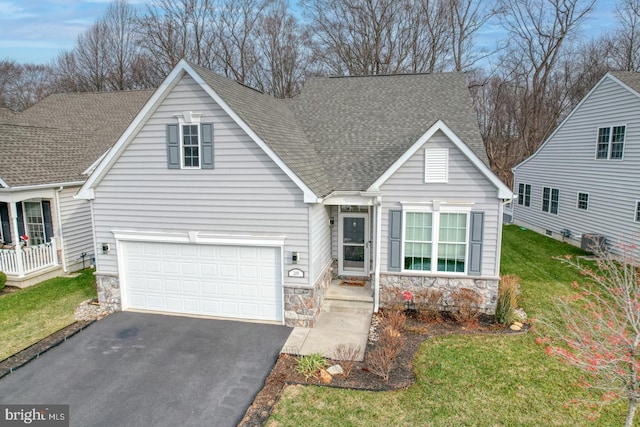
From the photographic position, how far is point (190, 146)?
32.3 feet

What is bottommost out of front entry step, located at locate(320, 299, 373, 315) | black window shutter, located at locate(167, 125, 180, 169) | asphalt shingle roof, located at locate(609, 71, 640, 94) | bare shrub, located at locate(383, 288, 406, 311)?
front entry step, located at locate(320, 299, 373, 315)

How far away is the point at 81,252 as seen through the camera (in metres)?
15.0

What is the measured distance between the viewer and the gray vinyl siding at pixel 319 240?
31.8 ft

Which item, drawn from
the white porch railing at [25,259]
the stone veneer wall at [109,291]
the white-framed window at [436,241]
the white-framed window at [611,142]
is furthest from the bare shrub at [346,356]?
the white-framed window at [611,142]

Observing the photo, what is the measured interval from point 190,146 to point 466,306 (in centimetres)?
807

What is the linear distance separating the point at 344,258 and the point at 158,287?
552cm

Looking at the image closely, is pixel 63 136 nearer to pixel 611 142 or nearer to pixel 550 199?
pixel 611 142

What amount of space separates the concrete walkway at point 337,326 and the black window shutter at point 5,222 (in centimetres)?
1235

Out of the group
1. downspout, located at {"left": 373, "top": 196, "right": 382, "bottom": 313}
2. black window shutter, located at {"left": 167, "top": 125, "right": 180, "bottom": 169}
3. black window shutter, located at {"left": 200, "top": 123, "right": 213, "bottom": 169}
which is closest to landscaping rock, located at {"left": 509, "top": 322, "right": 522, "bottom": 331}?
downspout, located at {"left": 373, "top": 196, "right": 382, "bottom": 313}

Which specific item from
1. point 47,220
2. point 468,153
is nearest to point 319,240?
point 468,153

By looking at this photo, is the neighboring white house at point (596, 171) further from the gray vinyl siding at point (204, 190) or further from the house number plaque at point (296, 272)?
the gray vinyl siding at point (204, 190)

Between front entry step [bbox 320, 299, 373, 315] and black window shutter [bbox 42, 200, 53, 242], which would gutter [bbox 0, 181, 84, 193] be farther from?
front entry step [bbox 320, 299, 373, 315]

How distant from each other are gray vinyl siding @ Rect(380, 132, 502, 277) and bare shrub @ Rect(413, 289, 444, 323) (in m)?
1.41

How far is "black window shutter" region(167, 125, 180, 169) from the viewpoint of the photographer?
32.2ft
